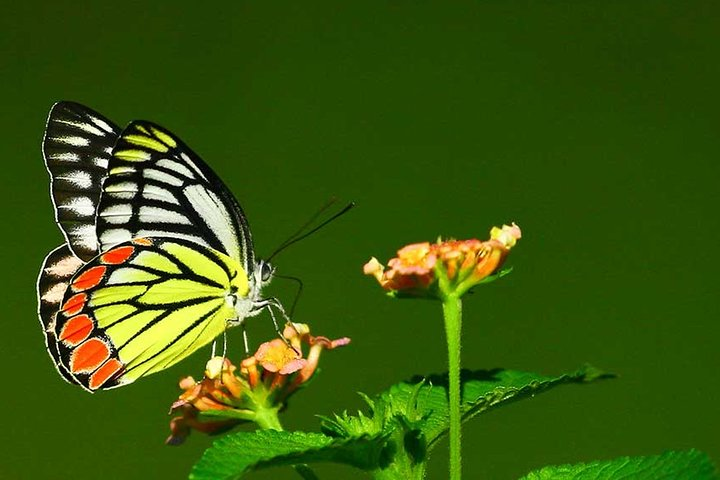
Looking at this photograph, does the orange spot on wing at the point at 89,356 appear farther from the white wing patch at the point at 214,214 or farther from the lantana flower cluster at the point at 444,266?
the lantana flower cluster at the point at 444,266

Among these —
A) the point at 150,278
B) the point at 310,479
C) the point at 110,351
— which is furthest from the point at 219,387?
the point at 150,278

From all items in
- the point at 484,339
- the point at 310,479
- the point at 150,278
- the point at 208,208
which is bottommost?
the point at 484,339

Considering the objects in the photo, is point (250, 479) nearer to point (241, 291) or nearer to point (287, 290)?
point (287, 290)

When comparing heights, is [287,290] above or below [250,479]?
above


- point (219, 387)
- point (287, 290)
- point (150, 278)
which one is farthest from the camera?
point (287, 290)

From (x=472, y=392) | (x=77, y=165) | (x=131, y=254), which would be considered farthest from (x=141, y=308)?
(x=472, y=392)

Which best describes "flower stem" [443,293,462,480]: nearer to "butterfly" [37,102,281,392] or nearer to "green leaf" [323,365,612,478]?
"green leaf" [323,365,612,478]

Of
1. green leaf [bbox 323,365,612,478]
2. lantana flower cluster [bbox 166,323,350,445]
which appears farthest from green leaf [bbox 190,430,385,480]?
lantana flower cluster [bbox 166,323,350,445]

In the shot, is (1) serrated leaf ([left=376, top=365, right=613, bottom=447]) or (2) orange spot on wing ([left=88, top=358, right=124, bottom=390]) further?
(2) orange spot on wing ([left=88, top=358, right=124, bottom=390])
